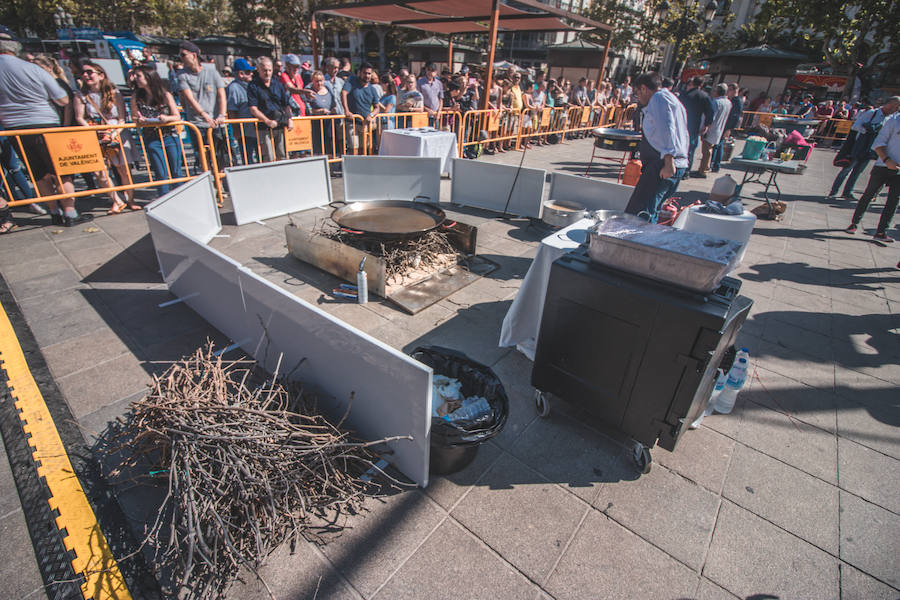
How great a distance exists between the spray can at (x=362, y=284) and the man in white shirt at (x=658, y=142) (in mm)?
2997

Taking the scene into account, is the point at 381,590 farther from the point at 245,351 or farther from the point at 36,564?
the point at 245,351

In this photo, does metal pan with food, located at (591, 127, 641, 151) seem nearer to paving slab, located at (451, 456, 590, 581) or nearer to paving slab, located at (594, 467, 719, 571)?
paving slab, located at (594, 467, 719, 571)

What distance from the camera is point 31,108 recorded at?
5516 mm

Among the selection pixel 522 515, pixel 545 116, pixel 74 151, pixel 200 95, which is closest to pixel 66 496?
pixel 522 515

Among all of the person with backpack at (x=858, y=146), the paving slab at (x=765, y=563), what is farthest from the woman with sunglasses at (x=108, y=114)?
the person with backpack at (x=858, y=146)

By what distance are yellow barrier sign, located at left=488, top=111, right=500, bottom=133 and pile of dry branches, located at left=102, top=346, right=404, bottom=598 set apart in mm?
11234

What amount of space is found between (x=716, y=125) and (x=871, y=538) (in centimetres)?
1060

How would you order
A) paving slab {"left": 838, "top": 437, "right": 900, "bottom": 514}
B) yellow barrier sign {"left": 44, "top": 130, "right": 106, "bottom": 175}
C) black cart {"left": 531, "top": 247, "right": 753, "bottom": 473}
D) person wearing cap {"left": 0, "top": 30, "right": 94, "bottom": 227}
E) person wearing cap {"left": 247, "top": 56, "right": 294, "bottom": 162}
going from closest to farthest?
black cart {"left": 531, "top": 247, "right": 753, "bottom": 473}
paving slab {"left": 838, "top": 437, "right": 900, "bottom": 514}
person wearing cap {"left": 0, "top": 30, "right": 94, "bottom": 227}
yellow barrier sign {"left": 44, "top": 130, "right": 106, "bottom": 175}
person wearing cap {"left": 247, "top": 56, "right": 294, "bottom": 162}

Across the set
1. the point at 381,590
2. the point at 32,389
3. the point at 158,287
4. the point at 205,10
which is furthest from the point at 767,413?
the point at 205,10

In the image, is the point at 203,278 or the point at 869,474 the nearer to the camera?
the point at 869,474

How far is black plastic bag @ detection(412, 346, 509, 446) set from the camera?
2.38 meters

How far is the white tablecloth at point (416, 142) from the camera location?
851cm

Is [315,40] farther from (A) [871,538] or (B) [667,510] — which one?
(A) [871,538]

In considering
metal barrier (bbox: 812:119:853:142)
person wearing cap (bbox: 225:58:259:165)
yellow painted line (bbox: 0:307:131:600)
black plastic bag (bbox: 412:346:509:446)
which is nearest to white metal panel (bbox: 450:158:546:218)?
person wearing cap (bbox: 225:58:259:165)
